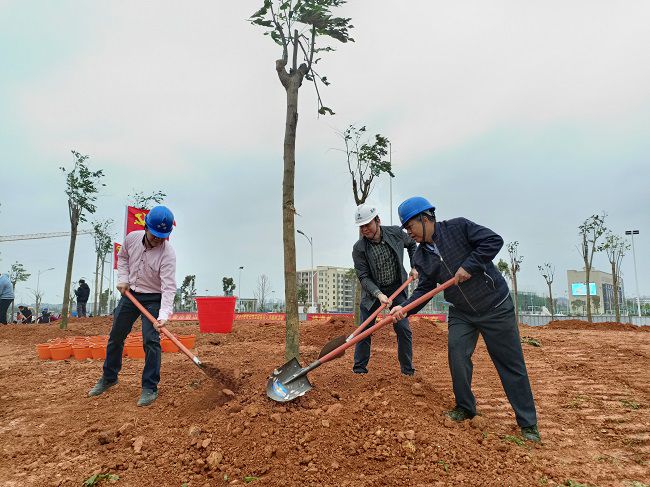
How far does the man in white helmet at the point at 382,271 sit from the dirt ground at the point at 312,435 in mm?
377

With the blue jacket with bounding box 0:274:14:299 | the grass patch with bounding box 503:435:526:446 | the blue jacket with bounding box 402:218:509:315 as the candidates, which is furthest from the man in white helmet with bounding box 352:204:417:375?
the blue jacket with bounding box 0:274:14:299

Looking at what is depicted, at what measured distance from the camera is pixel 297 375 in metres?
3.54

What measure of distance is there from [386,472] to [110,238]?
25.4 m

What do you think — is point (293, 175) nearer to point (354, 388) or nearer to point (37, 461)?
point (354, 388)

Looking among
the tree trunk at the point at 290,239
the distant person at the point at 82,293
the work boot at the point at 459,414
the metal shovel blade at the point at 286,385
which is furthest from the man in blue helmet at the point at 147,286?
the distant person at the point at 82,293

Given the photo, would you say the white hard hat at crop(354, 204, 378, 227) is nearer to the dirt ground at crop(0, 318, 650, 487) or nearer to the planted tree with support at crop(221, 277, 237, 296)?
the dirt ground at crop(0, 318, 650, 487)

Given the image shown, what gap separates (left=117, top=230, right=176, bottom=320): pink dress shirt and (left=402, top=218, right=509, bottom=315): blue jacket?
2503mm

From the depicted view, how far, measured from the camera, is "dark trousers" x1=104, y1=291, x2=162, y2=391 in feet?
13.4

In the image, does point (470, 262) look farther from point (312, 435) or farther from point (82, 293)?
point (82, 293)

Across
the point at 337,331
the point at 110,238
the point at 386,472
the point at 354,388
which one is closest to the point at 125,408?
the point at 354,388

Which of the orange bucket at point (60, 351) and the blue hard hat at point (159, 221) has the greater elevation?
the blue hard hat at point (159, 221)

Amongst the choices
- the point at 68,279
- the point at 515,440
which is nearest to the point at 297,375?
the point at 515,440

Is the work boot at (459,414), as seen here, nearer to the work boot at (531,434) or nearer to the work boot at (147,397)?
the work boot at (531,434)

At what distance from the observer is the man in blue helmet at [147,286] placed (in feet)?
13.4
